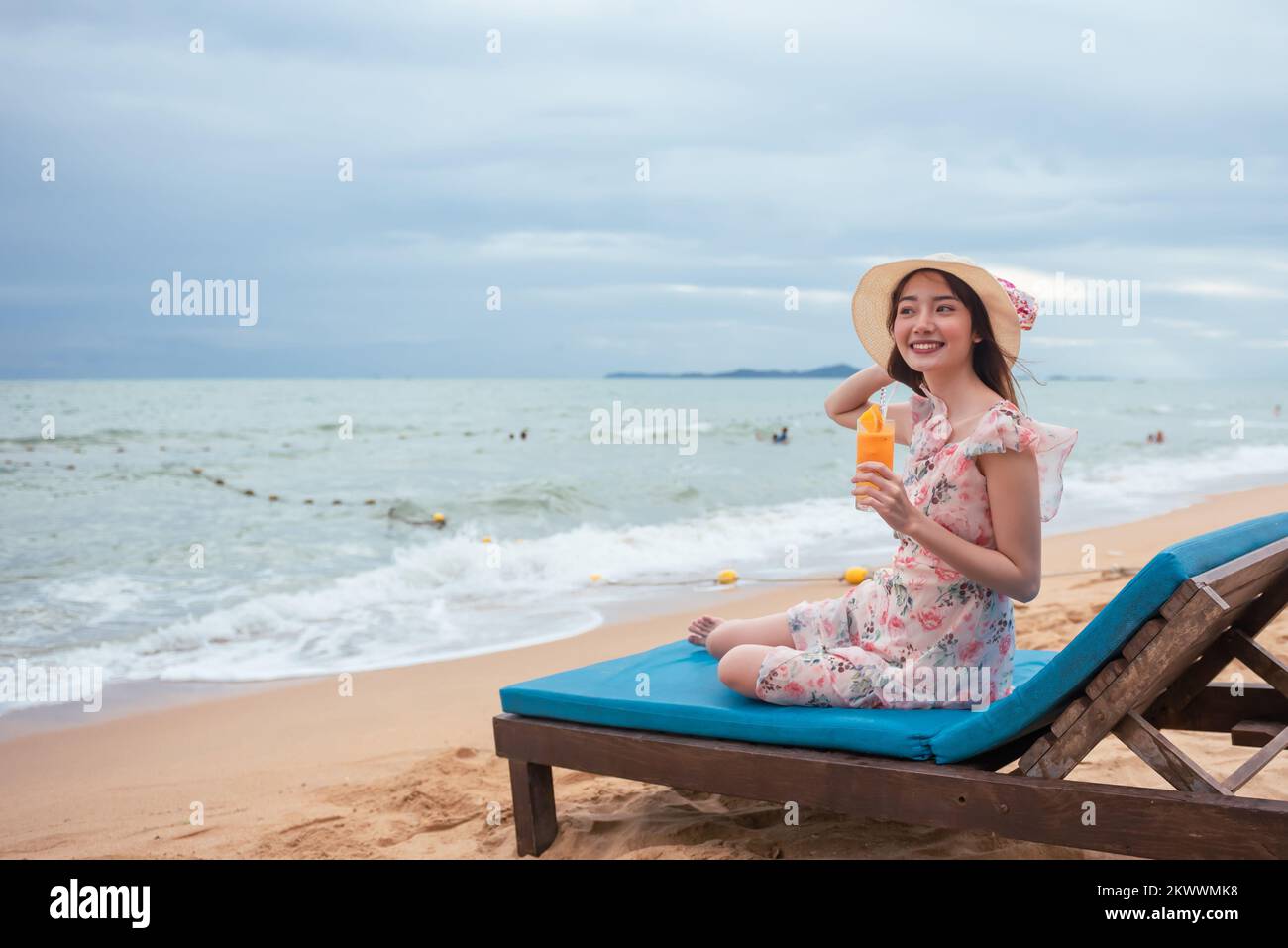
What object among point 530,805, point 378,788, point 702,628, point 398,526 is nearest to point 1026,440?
point 702,628

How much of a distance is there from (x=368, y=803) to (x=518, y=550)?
265 inches

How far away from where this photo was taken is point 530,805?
359 centimetres

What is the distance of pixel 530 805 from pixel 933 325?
202 cm

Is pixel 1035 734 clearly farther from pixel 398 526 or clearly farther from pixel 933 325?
pixel 398 526

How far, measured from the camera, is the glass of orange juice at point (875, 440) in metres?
2.72

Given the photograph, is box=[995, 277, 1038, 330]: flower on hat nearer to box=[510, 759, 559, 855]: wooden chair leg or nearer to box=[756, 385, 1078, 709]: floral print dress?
box=[756, 385, 1078, 709]: floral print dress

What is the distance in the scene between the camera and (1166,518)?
41.0 feet

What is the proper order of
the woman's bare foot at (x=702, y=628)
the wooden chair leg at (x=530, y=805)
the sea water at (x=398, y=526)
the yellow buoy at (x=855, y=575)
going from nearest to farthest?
the wooden chair leg at (x=530, y=805) → the woman's bare foot at (x=702, y=628) → the sea water at (x=398, y=526) → the yellow buoy at (x=855, y=575)

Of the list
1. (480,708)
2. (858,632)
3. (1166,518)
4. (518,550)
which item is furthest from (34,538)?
(1166,518)

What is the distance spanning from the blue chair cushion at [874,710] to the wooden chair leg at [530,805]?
0.19 m

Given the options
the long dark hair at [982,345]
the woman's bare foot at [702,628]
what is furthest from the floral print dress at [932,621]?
the woman's bare foot at [702,628]

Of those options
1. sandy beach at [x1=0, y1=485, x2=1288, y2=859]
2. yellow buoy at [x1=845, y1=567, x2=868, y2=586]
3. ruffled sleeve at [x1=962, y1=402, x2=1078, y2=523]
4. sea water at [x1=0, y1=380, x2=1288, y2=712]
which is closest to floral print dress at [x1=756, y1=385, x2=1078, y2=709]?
ruffled sleeve at [x1=962, y1=402, x2=1078, y2=523]

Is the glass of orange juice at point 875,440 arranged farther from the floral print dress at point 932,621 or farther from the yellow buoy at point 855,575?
the yellow buoy at point 855,575

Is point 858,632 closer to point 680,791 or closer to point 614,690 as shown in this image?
point 614,690
